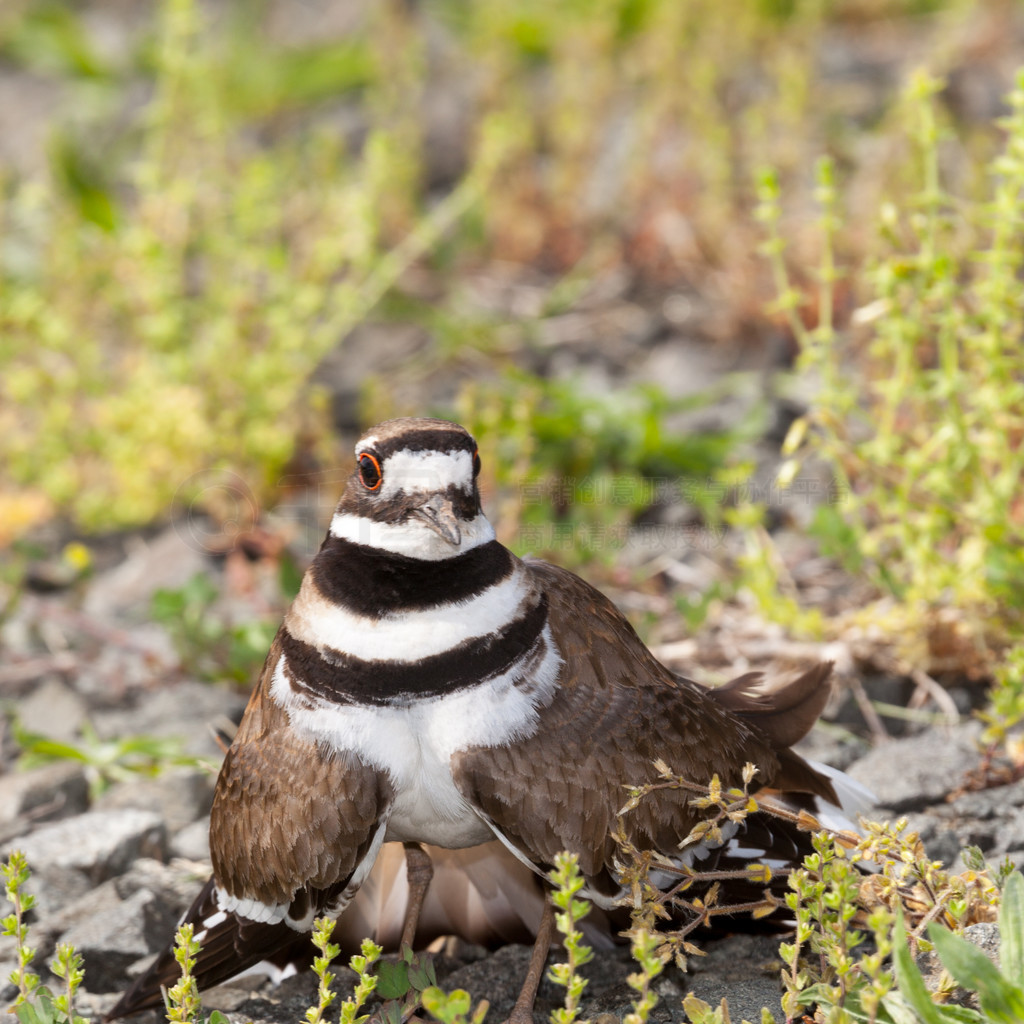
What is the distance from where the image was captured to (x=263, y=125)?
8.63m

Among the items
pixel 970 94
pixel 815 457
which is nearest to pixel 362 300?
pixel 815 457

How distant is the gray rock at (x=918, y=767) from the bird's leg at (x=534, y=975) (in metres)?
1.07

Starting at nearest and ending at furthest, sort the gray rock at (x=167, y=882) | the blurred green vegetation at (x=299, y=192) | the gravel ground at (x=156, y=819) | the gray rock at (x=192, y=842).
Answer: the gravel ground at (x=156, y=819) < the gray rock at (x=167, y=882) < the gray rock at (x=192, y=842) < the blurred green vegetation at (x=299, y=192)

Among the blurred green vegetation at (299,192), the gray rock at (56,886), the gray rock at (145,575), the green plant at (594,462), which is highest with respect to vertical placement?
the blurred green vegetation at (299,192)

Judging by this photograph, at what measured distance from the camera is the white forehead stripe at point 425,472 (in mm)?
2688

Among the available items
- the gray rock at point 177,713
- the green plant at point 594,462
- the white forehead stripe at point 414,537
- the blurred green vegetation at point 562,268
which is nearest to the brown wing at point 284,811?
the white forehead stripe at point 414,537

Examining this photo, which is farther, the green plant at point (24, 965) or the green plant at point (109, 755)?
the green plant at point (109, 755)

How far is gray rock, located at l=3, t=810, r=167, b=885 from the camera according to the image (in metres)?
3.50

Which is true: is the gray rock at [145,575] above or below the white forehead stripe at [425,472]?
below

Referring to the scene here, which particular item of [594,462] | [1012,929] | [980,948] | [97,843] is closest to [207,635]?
[97,843]

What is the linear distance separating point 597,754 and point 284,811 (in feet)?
2.23

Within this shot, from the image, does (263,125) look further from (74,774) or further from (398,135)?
(74,774)

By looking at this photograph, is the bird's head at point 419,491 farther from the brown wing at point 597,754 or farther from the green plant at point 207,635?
the green plant at point 207,635

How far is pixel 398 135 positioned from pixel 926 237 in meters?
3.84
